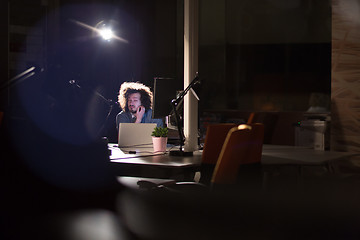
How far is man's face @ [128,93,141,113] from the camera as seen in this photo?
4852 mm

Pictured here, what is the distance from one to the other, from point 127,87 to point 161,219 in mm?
3090

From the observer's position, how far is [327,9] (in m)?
10.2

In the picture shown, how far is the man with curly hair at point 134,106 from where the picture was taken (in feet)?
15.9

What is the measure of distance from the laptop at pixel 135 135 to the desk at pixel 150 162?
0.29ft

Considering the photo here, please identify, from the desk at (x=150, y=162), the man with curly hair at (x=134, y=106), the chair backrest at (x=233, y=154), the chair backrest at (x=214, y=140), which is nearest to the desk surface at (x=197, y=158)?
the desk at (x=150, y=162)

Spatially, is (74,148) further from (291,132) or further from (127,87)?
(291,132)

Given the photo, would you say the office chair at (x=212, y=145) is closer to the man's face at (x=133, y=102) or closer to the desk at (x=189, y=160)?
the desk at (x=189, y=160)

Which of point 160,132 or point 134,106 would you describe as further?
point 134,106

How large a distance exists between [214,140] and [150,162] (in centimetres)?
47

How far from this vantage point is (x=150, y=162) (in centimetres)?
329

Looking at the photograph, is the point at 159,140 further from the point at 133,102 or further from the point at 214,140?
the point at 133,102

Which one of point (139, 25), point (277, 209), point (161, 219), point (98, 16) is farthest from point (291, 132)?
point (161, 219)

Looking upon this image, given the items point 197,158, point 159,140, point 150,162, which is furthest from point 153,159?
point 159,140


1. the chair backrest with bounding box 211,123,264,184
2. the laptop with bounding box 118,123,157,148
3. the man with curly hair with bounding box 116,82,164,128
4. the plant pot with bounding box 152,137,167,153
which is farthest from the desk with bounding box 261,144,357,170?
the man with curly hair with bounding box 116,82,164,128
